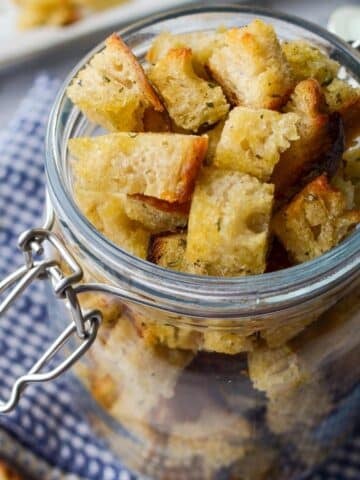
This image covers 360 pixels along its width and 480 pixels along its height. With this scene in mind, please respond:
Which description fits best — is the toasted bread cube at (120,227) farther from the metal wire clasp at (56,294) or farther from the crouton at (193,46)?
the crouton at (193,46)

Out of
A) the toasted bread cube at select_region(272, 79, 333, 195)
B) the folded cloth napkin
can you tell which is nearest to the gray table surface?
the folded cloth napkin

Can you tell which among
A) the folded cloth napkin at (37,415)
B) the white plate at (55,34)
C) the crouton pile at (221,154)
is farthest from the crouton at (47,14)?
the crouton pile at (221,154)

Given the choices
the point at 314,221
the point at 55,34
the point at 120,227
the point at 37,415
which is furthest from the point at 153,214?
the point at 55,34

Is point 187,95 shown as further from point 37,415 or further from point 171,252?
point 37,415

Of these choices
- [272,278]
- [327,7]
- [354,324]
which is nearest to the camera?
[272,278]

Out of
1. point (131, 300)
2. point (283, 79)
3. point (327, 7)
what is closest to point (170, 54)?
point (283, 79)

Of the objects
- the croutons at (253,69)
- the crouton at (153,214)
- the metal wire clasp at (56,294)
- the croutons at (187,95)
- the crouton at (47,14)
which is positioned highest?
the crouton at (47,14)

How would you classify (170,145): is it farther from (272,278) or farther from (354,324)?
(354,324)
